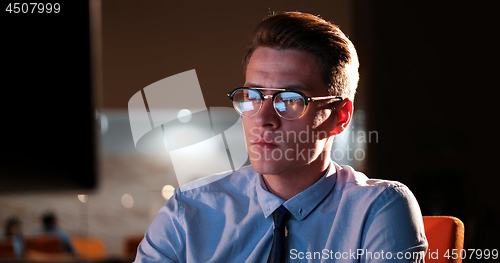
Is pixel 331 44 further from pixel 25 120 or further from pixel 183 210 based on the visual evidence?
pixel 25 120

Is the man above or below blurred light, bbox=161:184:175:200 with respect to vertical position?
above

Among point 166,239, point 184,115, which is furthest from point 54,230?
point 166,239

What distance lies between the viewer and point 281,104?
49.3 inches

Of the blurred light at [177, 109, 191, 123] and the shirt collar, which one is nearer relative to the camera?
the shirt collar

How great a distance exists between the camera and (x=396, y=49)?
7.84 ft

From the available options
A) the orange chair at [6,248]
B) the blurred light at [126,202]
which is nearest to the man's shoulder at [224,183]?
the orange chair at [6,248]

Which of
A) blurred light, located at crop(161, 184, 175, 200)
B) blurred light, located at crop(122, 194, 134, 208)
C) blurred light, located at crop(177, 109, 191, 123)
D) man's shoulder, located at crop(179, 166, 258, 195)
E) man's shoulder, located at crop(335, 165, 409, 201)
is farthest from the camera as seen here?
blurred light, located at crop(122, 194, 134, 208)

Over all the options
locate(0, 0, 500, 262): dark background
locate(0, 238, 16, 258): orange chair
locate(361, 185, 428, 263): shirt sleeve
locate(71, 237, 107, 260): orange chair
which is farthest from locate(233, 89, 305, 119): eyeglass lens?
locate(0, 238, 16, 258): orange chair

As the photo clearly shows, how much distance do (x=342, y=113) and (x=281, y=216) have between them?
43cm

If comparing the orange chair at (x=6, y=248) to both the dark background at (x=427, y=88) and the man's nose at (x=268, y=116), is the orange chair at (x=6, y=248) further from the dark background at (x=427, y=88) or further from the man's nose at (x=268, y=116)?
the man's nose at (x=268, y=116)

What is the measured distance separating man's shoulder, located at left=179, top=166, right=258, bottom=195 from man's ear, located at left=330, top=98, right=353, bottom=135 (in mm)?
339

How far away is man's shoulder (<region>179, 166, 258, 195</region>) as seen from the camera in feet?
4.78

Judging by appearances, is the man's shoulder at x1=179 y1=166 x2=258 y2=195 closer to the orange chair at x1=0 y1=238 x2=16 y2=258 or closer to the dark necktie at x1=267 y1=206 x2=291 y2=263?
the dark necktie at x1=267 y1=206 x2=291 y2=263

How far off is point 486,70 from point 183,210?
1993mm
